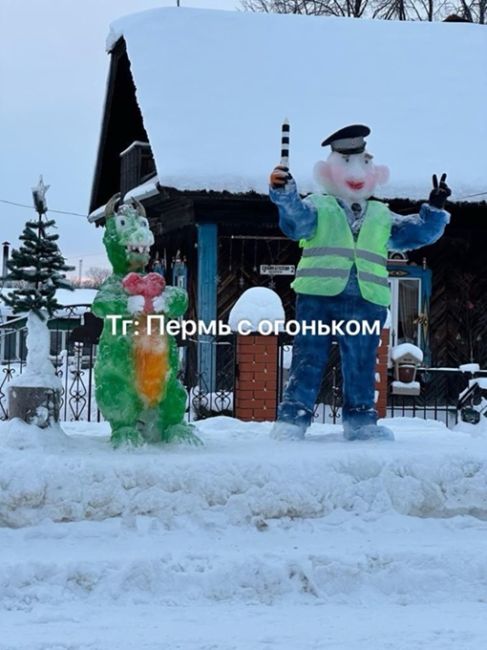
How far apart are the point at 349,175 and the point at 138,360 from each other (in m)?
1.83

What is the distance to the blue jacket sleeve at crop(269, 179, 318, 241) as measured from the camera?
521 centimetres

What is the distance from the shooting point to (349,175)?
547 cm

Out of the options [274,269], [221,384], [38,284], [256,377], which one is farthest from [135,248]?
[274,269]

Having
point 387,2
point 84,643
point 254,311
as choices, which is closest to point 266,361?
point 254,311

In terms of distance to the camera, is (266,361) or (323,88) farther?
(323,88)

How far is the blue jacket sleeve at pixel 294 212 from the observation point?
5.21 metres

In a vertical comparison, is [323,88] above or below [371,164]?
above

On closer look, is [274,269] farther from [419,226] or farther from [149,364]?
[149,364]

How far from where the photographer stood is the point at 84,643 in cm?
340

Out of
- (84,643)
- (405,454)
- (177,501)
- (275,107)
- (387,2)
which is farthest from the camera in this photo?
(387,2)

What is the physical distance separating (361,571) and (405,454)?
0.92 metres

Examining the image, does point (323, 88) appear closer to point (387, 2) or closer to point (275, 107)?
point (275, 107)

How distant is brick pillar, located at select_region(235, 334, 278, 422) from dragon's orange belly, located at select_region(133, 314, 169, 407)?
284cm

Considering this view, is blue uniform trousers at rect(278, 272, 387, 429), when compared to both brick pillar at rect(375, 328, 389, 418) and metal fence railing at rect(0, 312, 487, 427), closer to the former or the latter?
metal fence railing at rect(0, 312, 487, 427)
